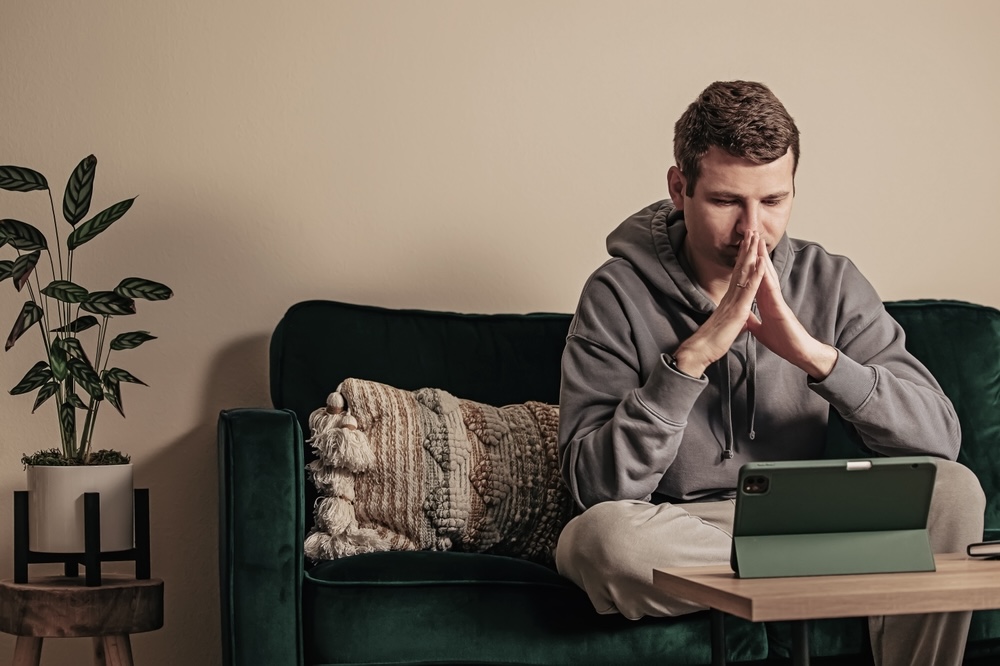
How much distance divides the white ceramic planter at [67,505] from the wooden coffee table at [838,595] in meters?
1.23

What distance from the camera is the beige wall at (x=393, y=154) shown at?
8.09ft

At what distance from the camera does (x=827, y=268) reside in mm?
2076

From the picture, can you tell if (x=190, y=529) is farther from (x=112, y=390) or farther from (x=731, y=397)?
(x=731, y=397)

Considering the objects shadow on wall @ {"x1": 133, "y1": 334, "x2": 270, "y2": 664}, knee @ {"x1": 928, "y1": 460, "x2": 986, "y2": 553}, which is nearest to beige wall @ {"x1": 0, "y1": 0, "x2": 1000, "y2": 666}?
shadow on wall @ {"x1": 133, "y1": 334, "x2": 270, "y2": 664}

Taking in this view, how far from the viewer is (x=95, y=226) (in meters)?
2.12

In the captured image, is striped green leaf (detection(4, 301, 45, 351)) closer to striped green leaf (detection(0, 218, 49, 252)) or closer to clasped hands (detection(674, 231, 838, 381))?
striped green leaf (detection(0, 218, 49, 252))

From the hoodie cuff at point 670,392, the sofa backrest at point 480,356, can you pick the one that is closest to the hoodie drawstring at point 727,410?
the hoodie cuff at point 670,392

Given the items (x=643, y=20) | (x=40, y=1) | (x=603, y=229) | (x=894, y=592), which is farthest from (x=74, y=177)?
(x=894, y=592)

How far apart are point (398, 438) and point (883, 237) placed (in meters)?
1.50

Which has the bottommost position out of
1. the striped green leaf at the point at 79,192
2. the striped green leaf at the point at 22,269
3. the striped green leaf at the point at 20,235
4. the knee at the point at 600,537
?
the knee at the point at 600,537

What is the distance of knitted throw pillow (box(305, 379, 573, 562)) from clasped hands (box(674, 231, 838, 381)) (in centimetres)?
45

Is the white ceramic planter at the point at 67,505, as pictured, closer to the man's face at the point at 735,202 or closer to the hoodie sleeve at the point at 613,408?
the hoodie sleeve at the point at 613,408

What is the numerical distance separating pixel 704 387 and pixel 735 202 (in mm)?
317

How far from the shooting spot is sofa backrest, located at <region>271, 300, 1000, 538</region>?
2.24 m
